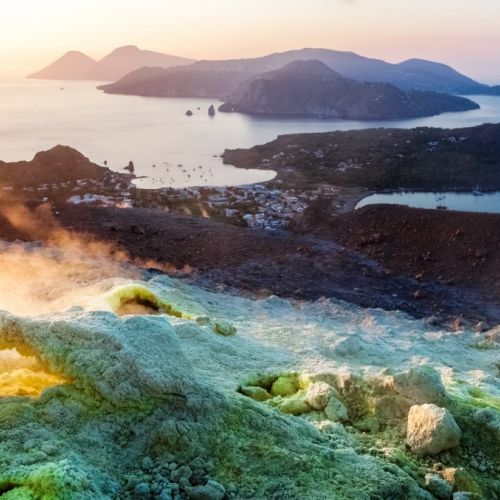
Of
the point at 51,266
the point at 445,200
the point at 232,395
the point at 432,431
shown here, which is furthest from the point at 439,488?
the point at 445,200

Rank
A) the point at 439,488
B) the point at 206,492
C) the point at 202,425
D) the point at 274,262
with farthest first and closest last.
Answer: the point at 274,262 < the point at 202,425 < the point at 439,488 < the point at 206,492

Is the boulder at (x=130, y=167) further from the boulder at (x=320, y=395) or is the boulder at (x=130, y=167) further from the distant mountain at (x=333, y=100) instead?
the distant mountain at (x=333, y=100)

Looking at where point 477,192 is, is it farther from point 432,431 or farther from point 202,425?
point 202,425

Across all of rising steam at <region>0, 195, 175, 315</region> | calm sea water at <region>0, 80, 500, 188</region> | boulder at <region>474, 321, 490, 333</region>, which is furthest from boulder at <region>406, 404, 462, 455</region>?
calm sea water at <region>0, 80, 500, 188</region>

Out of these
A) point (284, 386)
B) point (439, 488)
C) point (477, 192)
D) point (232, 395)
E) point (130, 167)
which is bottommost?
point (439, 488)

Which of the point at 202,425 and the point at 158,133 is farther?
the point at 158,133

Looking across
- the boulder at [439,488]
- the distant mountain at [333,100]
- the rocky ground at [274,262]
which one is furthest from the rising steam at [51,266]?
the distant mountain at [333,100]

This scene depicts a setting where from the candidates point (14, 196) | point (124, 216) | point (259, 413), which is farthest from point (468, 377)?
point (14, 196)

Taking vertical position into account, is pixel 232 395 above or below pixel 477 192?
above
